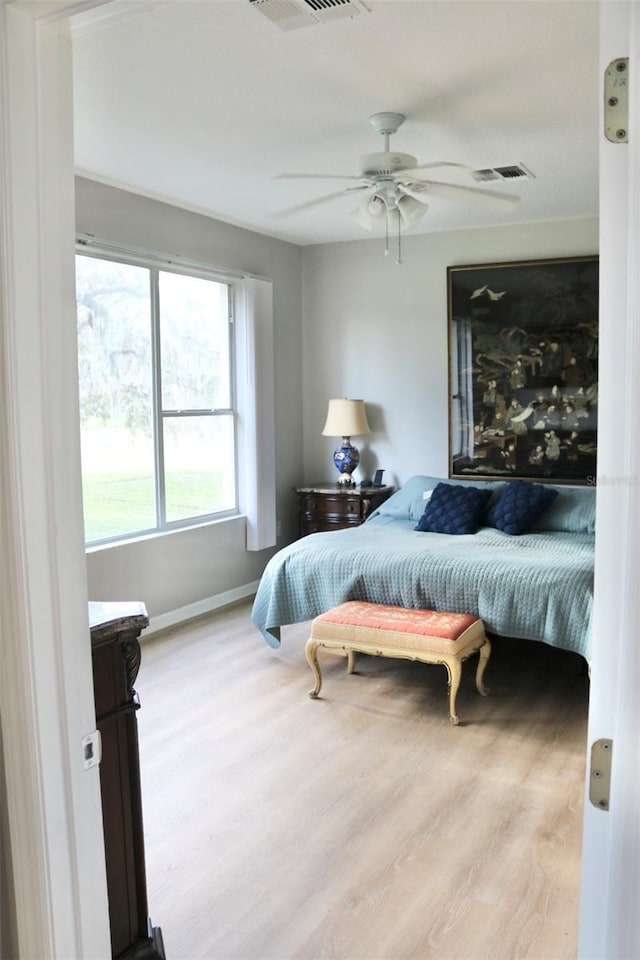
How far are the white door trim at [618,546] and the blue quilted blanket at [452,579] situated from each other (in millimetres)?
2716

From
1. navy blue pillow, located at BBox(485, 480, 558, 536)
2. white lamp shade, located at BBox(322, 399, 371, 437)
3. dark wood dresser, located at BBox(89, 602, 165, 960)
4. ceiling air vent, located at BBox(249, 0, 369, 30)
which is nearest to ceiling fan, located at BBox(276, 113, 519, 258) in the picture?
ceiling air vent, located at BBox(249, 0, 369, 30)

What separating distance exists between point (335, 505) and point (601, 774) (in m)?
5.14

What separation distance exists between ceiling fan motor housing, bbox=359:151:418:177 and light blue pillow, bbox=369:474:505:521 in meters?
2.52

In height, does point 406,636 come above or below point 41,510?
below

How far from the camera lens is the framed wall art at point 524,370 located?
5656mm

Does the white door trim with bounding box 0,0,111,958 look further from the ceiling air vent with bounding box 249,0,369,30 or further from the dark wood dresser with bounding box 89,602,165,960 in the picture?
the ceiling air vent with bounding box 249,0,369,30

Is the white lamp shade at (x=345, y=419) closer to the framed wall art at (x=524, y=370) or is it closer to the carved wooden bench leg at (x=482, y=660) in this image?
the framed wall art at (x=524, y=370)

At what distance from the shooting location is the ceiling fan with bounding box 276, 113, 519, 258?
135 inches

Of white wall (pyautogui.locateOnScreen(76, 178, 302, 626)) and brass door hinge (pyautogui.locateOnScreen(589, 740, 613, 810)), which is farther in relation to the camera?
white wall (pyautogui.locateOnScreen(76, 178, 302, 626))

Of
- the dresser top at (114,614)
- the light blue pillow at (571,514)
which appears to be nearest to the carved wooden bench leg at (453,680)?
the light blue pillow at (571,514)

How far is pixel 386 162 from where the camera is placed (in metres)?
3.44

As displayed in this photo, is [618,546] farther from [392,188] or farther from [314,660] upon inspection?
[314,660]

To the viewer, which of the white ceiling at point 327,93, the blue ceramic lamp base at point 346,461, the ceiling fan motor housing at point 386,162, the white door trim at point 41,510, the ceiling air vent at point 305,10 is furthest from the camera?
the blue ceramic lamp base at point 346,461

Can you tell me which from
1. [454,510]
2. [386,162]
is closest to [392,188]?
[386,162]
